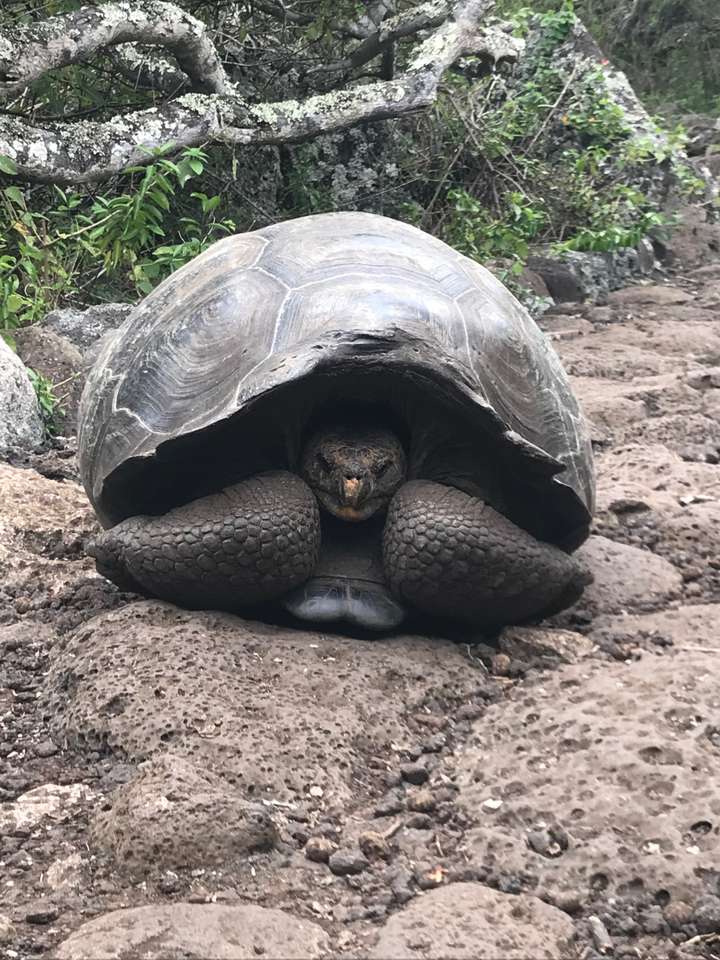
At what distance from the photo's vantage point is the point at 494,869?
1653mm

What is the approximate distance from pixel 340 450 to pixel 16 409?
1.81m

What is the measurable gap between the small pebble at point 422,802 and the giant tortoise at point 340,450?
56 cm

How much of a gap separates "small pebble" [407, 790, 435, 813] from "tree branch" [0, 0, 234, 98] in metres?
4.06

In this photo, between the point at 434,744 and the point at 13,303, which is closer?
the point at 434,744

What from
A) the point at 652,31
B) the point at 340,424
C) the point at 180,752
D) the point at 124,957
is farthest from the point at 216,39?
the point at 652,31

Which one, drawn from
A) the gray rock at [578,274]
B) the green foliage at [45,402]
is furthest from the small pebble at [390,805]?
the gray rock at [578,274]

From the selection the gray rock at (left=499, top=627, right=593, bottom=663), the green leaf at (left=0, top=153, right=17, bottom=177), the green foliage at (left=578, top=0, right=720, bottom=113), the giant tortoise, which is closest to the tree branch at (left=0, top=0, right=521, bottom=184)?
the green leaf at (left=0, top=153, right=17, bottom=177)

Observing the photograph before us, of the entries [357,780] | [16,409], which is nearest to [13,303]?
[16,409]

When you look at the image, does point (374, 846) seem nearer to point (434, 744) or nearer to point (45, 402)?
point (434, 744)

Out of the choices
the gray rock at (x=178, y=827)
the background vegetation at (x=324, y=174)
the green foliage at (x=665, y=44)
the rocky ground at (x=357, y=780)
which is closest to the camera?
the rocky ground at (x=357, y=780)

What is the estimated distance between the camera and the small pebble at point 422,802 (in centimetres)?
186

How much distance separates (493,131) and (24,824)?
581cm

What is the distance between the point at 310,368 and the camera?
223cm

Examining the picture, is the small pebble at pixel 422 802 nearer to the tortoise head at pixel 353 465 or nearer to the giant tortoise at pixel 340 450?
the giant tortoise at pixel 340 450
